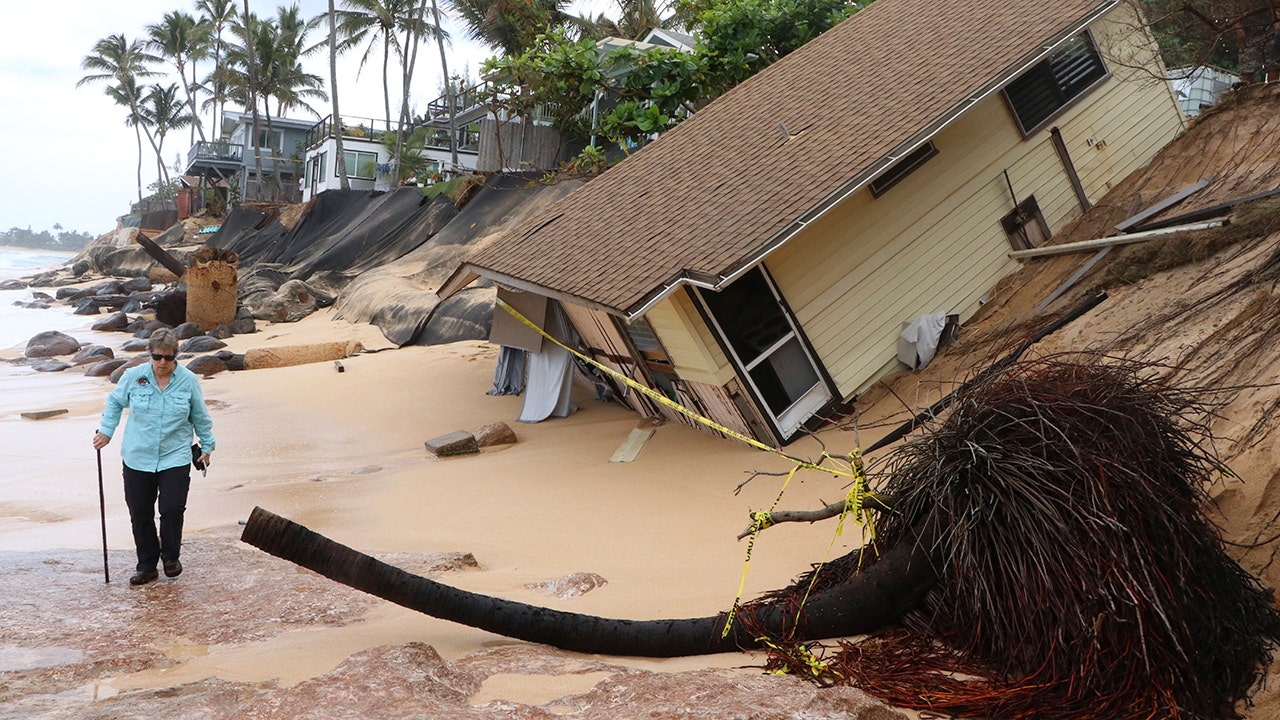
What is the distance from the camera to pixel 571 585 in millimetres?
7543

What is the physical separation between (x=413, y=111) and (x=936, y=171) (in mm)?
50771

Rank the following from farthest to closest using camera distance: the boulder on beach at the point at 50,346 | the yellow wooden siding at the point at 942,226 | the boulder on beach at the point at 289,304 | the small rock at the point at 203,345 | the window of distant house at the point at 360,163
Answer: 1. the window of distant house at the point at 360,163
2. the boulder on beach at the point at 289,304
3. the boulder on beach at the point at 50,346
4. the small rock at the point at 203,345
5. the yellow wooden siding at the point at 942,226

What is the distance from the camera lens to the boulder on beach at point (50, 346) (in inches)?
999

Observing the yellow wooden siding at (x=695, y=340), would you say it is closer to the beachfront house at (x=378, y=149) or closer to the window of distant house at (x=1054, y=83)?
the window of distant house at (x=1054, y=83)

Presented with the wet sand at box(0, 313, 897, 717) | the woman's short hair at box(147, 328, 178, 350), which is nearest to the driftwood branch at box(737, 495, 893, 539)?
the wet sand at box(0, 313, 897, 717)

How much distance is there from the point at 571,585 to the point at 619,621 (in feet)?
5.56

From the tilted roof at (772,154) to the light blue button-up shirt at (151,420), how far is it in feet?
14.0

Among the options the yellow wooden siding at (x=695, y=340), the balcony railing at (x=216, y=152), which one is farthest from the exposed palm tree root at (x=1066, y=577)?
the balcony railing at (x=216, y=152)

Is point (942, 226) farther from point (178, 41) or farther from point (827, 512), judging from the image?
point (178, 41)

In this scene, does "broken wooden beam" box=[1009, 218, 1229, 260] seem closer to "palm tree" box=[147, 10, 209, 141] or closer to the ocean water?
the ocean water

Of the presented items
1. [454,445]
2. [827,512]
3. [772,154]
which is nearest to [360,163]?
[454,445]

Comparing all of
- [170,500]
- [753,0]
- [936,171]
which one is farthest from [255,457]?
[753,0]

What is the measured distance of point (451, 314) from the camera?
21.0m

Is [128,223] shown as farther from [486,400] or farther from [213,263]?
[486,400]
